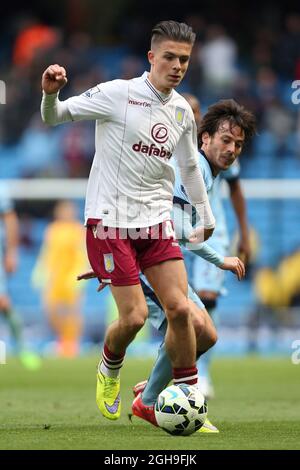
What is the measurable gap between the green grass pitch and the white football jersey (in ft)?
4.37

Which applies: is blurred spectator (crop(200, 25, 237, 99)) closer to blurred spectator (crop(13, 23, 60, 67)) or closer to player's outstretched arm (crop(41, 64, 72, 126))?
blurred spectator (crop(13, 23, 60, 67))

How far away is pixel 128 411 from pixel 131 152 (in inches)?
96.4

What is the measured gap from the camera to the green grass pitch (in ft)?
20.1

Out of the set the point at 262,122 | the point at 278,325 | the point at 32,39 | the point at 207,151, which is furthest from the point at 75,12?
the point at 207,151

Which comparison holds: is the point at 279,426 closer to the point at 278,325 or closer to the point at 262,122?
the point at 278,325

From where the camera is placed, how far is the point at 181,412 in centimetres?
645

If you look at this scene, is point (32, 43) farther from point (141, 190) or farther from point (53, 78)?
point (53, 78)

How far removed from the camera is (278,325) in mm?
16641

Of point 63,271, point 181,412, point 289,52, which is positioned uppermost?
point 289,52

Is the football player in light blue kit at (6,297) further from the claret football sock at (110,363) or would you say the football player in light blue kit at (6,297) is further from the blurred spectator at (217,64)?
the claret football sock at (110,363)

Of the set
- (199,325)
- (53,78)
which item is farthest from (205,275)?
(53,78)

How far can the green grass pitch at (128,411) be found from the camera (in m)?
6.12

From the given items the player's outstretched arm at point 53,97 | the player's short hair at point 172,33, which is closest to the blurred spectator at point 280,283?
the player's short hair at point 172,33

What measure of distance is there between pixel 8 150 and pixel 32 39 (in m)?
2.31
